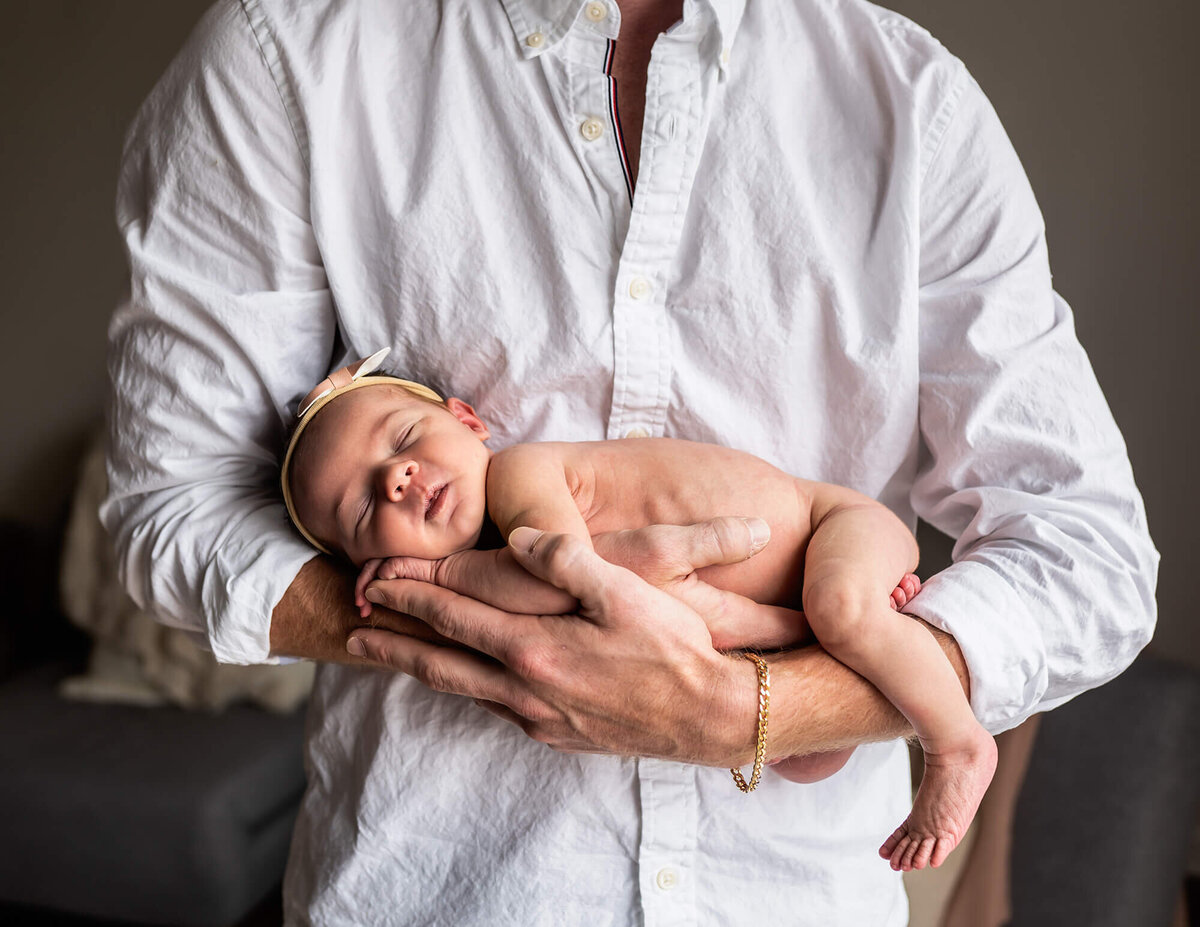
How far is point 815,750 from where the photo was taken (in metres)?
0.99

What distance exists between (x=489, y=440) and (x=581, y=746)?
0.37 meters

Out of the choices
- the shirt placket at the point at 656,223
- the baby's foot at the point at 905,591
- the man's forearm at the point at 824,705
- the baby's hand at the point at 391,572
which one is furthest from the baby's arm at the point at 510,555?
the baby's foot at the point at 905,591

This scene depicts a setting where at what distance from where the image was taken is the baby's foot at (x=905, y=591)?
3.38 feet

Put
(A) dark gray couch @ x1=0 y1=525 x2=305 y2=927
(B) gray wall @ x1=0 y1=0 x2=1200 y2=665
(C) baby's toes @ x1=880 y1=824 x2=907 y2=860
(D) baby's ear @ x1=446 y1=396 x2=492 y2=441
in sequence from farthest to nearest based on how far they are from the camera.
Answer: (A) dark gray couch @ x1=0 y1=525 x2=305 y2=927 < (B) gray wall @ x1=0 y1=0 x2=1200 y2=665 < (D) baby's ear @ x1=446 y1=396 x2=492 y2=441 < (C) baby's toes @ x1=880 y1=824 x2=907 y2=860

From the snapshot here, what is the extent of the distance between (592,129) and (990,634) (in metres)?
0.65

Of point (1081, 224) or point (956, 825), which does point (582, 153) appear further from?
point (1081, 224)

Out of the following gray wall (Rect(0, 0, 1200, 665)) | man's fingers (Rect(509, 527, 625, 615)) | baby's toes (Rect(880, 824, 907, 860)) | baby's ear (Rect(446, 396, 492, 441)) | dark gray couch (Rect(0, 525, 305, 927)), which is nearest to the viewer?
man's fingers (Rect(509, 527, 625, 615))

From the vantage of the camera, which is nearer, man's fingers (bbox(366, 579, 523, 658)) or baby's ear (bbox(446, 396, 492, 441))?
man's fingers (bbox(366, 579, 523, 658))

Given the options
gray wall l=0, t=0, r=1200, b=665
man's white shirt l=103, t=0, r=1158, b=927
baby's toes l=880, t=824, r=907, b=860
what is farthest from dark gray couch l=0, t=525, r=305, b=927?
gray wall l=0, t=0, r=1200, b=665

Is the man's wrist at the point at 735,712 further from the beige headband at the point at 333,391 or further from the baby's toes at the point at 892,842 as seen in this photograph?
the beige headband at the point at 333,391

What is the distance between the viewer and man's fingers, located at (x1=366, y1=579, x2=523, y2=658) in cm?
95

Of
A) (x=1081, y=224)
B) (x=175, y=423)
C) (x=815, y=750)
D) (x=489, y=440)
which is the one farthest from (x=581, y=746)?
(x=1081, y=224)

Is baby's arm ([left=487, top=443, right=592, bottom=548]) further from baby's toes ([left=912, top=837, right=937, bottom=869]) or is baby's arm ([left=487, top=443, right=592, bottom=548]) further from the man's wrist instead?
baby's toes ([left=912, top=837, right=937, bottom=869])

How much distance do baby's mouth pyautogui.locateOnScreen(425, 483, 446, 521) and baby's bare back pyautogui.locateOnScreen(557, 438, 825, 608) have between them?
129mm
